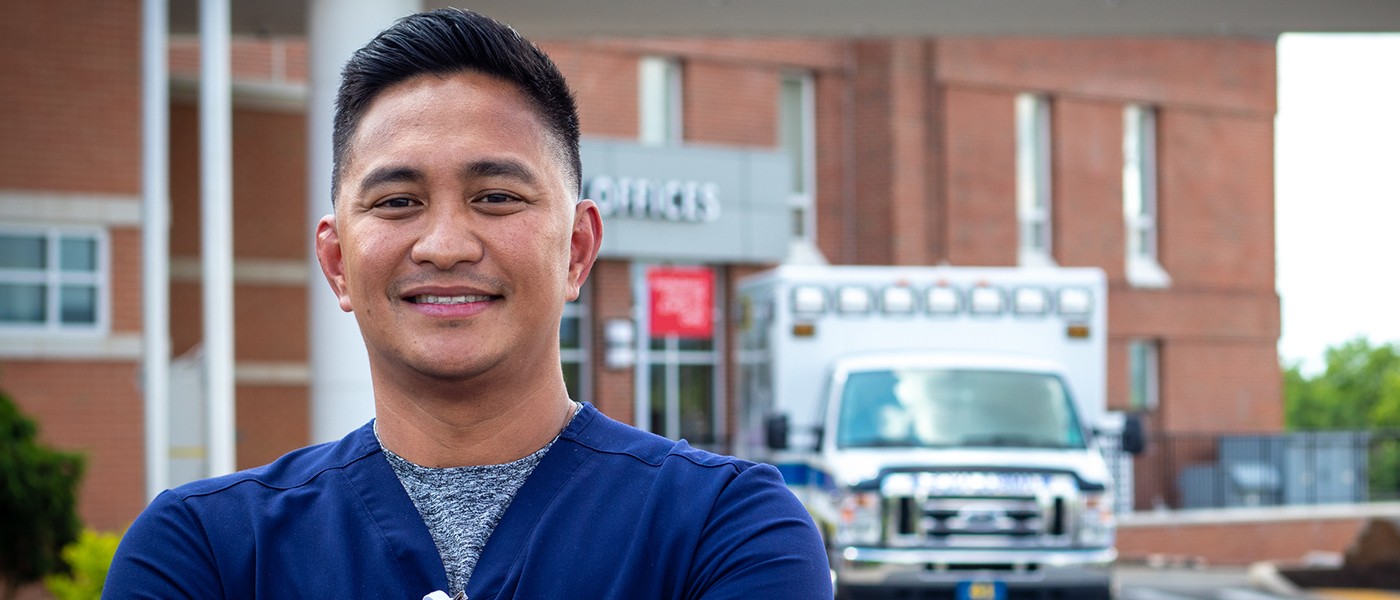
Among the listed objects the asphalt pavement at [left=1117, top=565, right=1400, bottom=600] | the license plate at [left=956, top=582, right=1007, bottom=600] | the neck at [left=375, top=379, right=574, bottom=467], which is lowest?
the asphalt pavement at [left=1117, top=565, right=1400, bottom=600]

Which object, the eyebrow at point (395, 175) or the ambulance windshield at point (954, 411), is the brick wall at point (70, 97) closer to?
the ambulance windshield at point (954, 411)

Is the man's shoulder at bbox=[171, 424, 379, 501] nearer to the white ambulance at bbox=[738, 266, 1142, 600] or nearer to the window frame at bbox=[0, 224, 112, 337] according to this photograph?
the white ambulance at bbox=[738, 266, 1142, 600]

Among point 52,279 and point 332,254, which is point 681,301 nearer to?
point 52,279

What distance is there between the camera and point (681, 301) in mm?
26375

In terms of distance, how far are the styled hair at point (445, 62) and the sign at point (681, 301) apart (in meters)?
23.9

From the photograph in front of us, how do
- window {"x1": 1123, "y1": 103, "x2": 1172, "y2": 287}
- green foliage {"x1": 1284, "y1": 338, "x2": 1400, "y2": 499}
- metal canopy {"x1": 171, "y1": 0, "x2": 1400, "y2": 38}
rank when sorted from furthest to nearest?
1. green foliage {"x1": 1284, "y1": 338, "x2": 1400, "y2": 499}
2. window {"x1": 1123, "y1": 103, "x2": 1172, "y2": 287}
3. metal canopy {"x1": 171, "y1": 0, "x2": 1400, "y2": 38}

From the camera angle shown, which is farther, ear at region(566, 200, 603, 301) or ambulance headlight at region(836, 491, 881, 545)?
ambulance headlight at region(836, 491, 881, 545)

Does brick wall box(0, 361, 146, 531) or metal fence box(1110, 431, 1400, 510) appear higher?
brick wall box(0, 361, 146, 531)

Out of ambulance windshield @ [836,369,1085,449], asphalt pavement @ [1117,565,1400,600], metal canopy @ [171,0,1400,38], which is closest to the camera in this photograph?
metal canopy @ [171,0,1400,38]

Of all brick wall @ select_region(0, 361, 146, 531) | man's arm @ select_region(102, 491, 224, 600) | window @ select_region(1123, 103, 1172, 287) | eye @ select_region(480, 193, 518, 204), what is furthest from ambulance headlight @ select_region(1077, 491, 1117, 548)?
window @ select_region(1123, 103, 1172, 287)

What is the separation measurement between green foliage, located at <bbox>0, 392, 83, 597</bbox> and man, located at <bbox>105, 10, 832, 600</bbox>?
997 cm

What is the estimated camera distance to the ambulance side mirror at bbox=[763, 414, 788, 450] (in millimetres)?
12367

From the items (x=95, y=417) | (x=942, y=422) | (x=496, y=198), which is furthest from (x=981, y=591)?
(x=496, y=198)

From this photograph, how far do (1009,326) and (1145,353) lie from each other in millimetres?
17907
